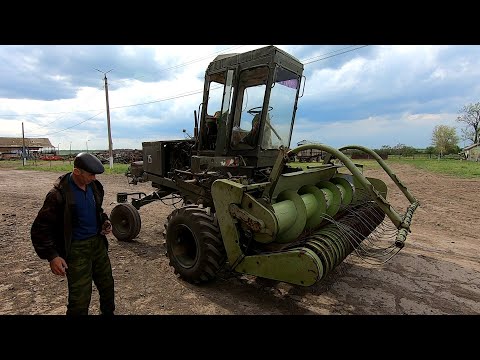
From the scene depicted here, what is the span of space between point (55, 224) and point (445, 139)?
6975cm

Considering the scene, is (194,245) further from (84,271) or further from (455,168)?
(455,168)

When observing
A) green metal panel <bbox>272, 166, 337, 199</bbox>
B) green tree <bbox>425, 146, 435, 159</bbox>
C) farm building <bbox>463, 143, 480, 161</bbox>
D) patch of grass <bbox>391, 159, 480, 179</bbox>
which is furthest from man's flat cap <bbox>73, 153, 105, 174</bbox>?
green tree <bbox>425, 146, 435, 159</bbox>

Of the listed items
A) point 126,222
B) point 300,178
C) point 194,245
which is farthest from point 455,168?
point 194,245

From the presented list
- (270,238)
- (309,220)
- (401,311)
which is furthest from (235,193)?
(401,311)

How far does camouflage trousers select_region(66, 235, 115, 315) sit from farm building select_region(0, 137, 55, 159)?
6139cm

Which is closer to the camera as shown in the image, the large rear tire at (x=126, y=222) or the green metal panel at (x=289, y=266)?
the green metal panel at (x=289, y=266)

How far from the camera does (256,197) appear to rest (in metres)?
3.98

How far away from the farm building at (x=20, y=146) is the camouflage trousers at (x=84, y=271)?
201ft

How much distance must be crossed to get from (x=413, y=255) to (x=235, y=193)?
12.0ft

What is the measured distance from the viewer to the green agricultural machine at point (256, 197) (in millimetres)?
3541

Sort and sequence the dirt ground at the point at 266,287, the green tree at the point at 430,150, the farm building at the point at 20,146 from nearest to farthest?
1. the dirt ground at the point at 266,287
2. the green tree at the point at 430,150
3. the farm building at the point at 20,146

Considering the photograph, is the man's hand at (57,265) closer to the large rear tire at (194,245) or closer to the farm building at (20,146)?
the large rear tire at (194,245)

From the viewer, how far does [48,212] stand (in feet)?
8.84

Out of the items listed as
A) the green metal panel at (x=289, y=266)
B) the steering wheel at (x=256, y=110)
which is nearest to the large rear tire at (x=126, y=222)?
the steering wheel at (x=256, y=110)
